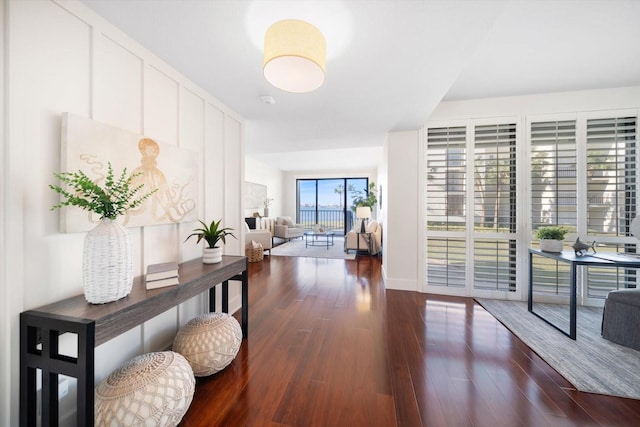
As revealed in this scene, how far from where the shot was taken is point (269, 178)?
836 cm

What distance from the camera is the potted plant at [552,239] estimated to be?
2499 millimetres

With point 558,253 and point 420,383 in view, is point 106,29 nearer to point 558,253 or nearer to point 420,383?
point 420,383

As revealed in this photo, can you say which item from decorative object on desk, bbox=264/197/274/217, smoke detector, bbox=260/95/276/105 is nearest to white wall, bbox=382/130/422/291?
smoke detector, bbox=260/95/276/105

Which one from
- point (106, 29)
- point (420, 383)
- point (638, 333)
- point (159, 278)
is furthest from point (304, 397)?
point (638, 333)

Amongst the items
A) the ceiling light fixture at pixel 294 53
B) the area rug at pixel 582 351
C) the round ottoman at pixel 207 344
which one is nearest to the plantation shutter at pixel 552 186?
the area rug at pixel 582 351

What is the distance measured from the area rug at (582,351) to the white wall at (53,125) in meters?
3.16

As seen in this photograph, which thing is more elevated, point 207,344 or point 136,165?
point 136,165

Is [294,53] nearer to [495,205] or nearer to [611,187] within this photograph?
[495,205]

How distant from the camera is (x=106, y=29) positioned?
1.40 meters

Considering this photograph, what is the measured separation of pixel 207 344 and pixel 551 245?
3.51 metres

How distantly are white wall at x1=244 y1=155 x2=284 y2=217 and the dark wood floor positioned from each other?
5.17 metres

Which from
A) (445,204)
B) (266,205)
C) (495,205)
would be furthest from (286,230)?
(495,205)

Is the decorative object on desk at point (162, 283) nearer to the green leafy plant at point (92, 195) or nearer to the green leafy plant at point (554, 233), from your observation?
the green leafy plant at point (92, 195)

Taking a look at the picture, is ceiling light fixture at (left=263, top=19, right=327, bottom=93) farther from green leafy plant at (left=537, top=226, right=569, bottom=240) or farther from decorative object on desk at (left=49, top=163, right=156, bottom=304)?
green leafy plant at (left=537, top=226, right=569, bottom=240)
